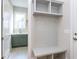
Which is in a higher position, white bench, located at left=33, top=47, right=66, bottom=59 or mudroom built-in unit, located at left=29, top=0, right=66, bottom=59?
mudroom built-in unit, located at left=29, top=0, right=66, bottom=59

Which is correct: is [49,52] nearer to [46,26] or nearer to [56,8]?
[46,26]

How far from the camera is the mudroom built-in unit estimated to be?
273 cm

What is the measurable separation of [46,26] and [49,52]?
0.94 meters

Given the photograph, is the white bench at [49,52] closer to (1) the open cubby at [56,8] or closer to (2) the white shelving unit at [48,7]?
(2) the white shelving unit at [48,7]

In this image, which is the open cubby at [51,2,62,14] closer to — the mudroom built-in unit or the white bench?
the mudroom built-in unit

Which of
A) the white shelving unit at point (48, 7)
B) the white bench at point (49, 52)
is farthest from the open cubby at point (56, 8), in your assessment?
the white bench at point (49, 52)

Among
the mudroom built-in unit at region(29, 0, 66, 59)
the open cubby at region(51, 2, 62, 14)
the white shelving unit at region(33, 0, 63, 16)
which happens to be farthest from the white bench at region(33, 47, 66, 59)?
the open cubby at region(51, 2, 62, 14)

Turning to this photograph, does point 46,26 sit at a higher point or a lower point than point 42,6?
lower

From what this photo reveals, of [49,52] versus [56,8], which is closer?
[49,52]

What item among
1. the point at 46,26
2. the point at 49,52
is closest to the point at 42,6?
the point at 46,26

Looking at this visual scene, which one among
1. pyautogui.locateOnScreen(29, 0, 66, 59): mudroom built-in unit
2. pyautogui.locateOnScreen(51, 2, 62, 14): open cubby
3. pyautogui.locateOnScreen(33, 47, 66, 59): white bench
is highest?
pyautogui.locateOnScreen(51, 2, 62, 14): open cubby

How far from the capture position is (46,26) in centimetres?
304

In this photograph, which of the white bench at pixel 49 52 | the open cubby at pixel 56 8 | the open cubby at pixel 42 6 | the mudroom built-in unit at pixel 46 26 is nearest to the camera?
the white bench at pixel 49 52

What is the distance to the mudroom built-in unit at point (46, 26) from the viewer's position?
2.73 m
